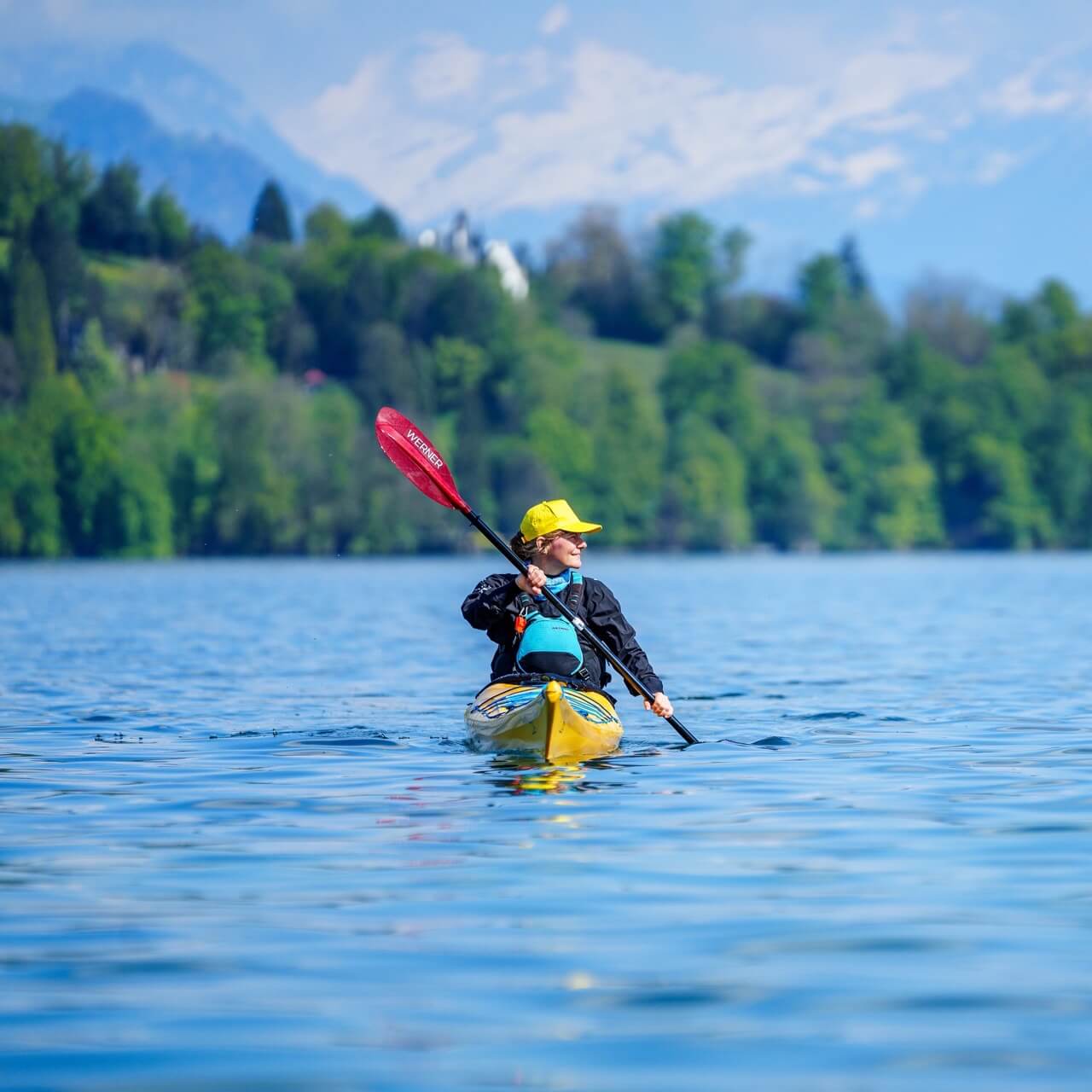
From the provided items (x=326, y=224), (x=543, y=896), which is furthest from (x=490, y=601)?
(x=326, y=224)

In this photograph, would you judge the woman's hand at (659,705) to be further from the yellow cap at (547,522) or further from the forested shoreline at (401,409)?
the forested shoreline at (401,409)

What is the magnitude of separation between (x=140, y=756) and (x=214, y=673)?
8761mm

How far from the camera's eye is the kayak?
12.6 m

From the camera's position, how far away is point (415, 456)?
52.5 ft

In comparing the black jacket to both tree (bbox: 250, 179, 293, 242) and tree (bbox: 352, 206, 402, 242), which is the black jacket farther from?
tree (bbox: 250, 179, 293, 242)

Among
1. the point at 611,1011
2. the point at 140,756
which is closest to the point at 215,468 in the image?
the point at 140,756

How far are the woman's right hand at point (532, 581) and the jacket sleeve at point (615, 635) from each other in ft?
2.24

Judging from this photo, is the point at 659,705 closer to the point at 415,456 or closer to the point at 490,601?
the point at 490,601

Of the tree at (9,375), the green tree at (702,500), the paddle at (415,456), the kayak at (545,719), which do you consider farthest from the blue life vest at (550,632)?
the green tree at (702,500)

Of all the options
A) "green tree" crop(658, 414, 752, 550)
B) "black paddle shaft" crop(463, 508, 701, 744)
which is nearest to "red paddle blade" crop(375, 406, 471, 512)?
"black paddle shaft" crop(463, 508, 701, 744)

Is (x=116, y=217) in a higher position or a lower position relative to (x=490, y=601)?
higher

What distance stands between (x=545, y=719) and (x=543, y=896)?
4.36 meters

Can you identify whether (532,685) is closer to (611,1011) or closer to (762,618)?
(611,1011)

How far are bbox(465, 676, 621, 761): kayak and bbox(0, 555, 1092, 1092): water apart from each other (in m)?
0.22
